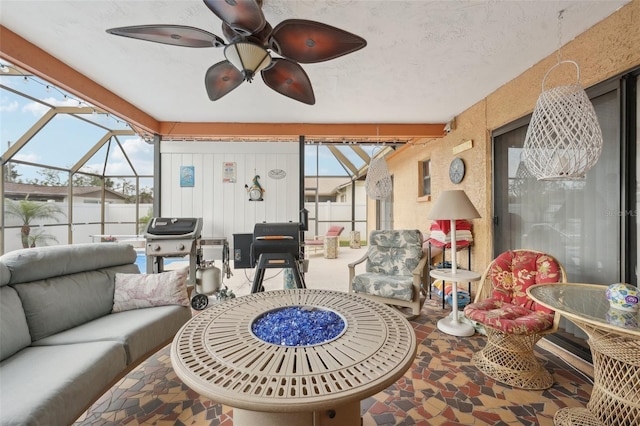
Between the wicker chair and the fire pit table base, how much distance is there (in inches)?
50.5

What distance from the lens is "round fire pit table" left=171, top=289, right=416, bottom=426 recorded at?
0.89 m

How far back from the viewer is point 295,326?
1359 mm

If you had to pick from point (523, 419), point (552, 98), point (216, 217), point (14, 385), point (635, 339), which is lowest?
point (523, 419)

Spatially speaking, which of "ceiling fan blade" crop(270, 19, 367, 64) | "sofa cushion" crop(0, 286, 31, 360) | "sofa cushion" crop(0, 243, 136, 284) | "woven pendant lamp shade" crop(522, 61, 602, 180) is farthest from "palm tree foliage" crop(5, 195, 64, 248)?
"woven pendant lamp shade" crop(522, 61, 602, 180)

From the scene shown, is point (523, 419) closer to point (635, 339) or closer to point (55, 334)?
point (635, 339)

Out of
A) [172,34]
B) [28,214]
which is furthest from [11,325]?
[28,214]

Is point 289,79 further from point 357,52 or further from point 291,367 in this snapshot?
point 291,367

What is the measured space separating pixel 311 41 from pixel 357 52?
0.92 meters

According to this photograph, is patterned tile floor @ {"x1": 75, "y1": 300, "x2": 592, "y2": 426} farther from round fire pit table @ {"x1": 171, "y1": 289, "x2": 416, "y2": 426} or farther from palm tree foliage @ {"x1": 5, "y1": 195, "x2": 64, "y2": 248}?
palm tree foliage @ {"x1": 5, "y1": 195, "x2": 64, "y2": 248}

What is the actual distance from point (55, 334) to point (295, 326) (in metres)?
1.61

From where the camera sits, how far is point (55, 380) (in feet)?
4.01

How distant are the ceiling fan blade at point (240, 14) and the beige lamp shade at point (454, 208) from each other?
2.23 meters

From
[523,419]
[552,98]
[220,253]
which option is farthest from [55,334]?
[552,98]

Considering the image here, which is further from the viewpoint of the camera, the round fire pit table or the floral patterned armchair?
the floral patterned armchair
